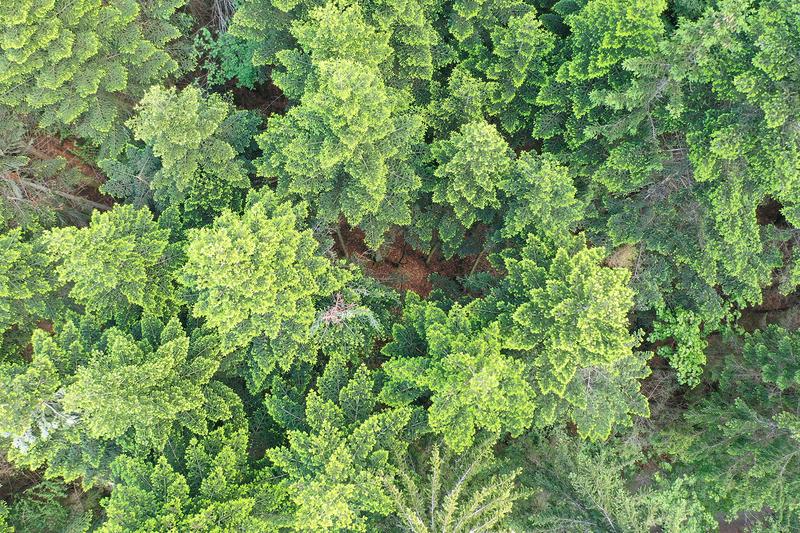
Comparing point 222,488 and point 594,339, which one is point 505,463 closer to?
point 594,339

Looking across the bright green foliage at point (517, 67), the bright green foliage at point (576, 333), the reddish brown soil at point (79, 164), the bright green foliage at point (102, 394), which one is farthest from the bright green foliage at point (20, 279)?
the bright green foliage at point (517, 67)

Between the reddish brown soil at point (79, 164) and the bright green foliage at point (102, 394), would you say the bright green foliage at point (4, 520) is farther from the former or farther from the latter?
the reddish brown soil at point (79, 164)

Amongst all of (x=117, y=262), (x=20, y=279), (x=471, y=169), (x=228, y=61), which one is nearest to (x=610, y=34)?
(x=471, y=169)

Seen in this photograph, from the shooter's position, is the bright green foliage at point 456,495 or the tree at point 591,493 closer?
the bright green foliage at point 456,495

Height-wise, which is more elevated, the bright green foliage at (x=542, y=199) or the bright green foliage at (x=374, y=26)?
the bright green foliage at (x=374, y=26)

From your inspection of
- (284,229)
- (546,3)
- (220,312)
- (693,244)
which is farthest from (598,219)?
(220,312)

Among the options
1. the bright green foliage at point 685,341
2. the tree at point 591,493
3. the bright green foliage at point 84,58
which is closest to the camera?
the tree at point 591,493

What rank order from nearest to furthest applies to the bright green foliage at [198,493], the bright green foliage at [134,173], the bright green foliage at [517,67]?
the bright green foliage at [198,493]
the bright green foliage at [517,67]
the bright green foliage at [134,173]

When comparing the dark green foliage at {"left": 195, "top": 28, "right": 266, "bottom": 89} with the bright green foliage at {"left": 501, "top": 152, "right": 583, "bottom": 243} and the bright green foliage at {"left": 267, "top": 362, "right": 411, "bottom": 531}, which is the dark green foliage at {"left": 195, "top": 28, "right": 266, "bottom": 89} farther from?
the bright green foliage at {"left": 267, "top": 362, "right": 411, "bottom": 531}
